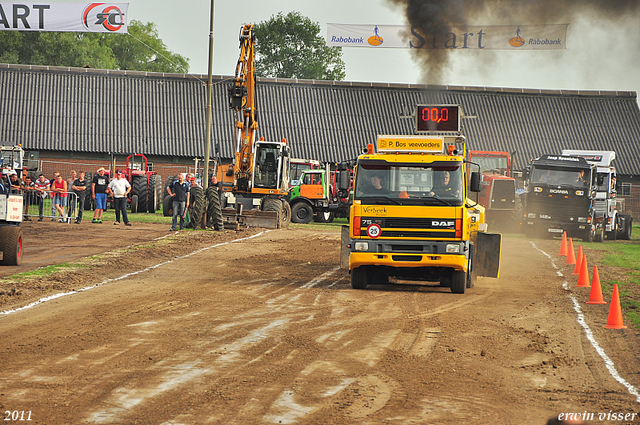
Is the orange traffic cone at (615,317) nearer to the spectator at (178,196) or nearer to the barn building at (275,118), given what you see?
the spectator at (178,196)

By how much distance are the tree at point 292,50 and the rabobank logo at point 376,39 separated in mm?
38819

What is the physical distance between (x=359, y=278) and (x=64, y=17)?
30.1 m

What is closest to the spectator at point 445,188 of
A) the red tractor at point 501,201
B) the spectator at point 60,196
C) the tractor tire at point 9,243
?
the tractor tire at point 9,243

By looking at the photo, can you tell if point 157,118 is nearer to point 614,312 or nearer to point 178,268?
point 178,268

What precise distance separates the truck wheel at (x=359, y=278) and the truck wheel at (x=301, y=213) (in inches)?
811

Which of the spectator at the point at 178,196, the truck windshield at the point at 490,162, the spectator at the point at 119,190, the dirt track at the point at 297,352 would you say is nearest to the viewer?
the dirt track at the point at 297,352

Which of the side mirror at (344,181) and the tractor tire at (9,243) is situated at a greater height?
the side mirror at (344,181)

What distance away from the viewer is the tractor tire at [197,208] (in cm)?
2639

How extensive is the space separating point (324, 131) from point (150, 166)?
1205 centimetres

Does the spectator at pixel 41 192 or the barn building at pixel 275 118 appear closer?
the spectator at pixel 41 192

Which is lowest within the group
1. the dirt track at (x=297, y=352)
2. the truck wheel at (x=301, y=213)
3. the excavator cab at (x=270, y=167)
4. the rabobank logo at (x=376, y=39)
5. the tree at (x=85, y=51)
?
the dirt track at (x=297, y=352)

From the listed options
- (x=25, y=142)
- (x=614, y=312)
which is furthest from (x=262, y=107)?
(x=614, y=312)

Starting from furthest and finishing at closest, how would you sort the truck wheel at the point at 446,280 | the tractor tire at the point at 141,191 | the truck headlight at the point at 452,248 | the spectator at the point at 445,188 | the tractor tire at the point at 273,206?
1. the tractor tire at the point at 141,191
2. the tractor tire at the point at 273,206
3. the truck wheel at the point at 446,280
4. the spectator at the point at 445,188
5. the truck headlight at the point at 452,248

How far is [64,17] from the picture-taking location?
38344mm
